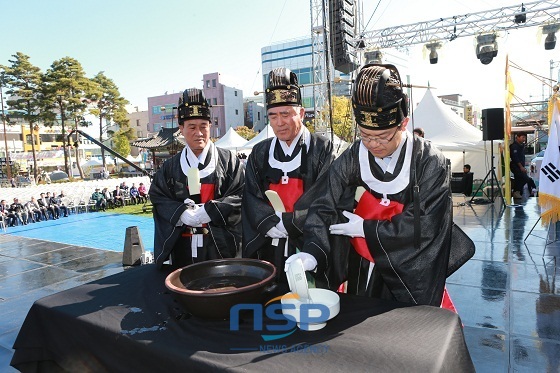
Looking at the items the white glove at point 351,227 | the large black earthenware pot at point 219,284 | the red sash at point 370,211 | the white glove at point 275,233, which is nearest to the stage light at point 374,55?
the white glove at point 275,233

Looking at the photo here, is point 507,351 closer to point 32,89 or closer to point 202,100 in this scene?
point 202,100

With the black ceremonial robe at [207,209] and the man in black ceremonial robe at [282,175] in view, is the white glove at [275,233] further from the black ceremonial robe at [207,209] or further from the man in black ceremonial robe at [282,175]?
the black ceremonial robe at [207,209]

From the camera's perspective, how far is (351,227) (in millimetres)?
1879

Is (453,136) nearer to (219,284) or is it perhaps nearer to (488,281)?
(488,281)

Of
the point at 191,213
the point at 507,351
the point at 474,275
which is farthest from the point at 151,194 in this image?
the point at 474,275

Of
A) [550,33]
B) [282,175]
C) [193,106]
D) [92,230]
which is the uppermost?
[550,33]

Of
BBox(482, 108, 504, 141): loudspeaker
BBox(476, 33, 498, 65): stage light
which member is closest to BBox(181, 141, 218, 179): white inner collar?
BBox(482, 108, 504, 141): loudspeaker

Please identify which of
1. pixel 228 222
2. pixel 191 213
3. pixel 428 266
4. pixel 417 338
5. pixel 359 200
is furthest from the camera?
pixel 228 222

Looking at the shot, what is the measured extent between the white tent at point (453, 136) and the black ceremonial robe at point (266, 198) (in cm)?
1203

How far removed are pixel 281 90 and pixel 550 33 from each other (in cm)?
1150

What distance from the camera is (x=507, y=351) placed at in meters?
2.64

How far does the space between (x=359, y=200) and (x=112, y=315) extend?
49.8 inches

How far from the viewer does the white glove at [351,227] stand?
186 cm

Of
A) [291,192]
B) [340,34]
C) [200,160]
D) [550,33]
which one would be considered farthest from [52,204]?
[550,33]
